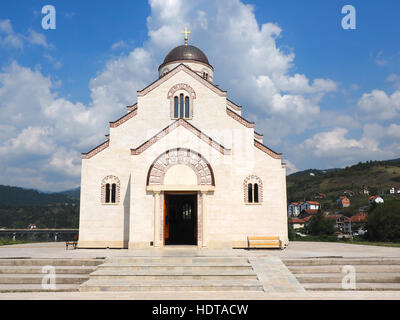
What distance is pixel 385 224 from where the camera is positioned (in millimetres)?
43406

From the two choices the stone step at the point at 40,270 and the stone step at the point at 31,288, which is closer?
the stone step at the point at 31,288

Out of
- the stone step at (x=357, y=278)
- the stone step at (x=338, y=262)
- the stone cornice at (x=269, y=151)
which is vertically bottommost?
the stone step at (x=357, y=278)

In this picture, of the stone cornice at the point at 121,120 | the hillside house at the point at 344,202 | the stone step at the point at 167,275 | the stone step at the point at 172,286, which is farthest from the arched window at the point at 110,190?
the hillside house at the point at 344,202

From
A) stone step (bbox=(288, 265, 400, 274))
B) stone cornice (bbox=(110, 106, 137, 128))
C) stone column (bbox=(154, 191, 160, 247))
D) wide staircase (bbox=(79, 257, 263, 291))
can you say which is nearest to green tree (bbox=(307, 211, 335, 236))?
stone cornice (bbox=(110, 106, 137, 128))

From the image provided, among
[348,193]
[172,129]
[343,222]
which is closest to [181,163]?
[172,129]

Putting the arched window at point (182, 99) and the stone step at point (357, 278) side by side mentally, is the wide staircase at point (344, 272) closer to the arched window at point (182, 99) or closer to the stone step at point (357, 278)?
the stone step at point (357, 278)

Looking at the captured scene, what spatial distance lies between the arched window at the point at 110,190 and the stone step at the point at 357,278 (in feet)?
45.9

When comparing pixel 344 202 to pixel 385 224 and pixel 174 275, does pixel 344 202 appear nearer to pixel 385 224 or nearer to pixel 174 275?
pixel 385 224

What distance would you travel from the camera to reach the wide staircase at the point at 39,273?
559 inches

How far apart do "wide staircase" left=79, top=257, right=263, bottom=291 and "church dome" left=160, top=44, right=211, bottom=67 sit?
71.6 feet

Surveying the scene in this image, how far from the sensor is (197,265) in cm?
1536
